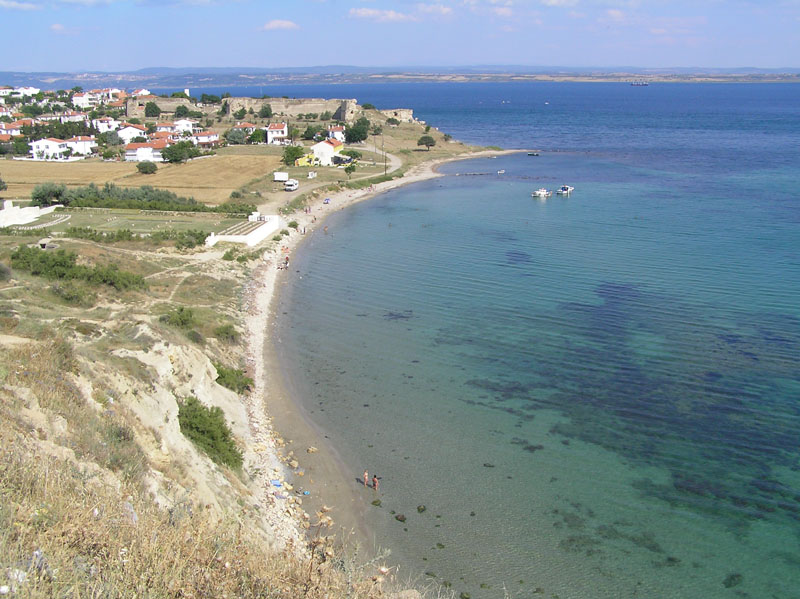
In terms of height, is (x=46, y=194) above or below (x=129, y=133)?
below

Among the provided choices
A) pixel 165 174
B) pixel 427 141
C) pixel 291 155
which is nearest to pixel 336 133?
pixel 427 141

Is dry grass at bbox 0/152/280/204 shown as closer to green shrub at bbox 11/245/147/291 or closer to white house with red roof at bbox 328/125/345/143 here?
white house with red roof at bbox 328/125/345/143

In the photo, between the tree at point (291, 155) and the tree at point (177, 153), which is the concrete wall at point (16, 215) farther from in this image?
the tree at point (291, 155)

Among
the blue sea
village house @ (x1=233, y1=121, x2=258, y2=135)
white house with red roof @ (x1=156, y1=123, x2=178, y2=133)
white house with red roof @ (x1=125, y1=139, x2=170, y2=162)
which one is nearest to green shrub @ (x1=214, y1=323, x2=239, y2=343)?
the blue sea

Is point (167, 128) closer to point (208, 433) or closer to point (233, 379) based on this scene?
point (233, 379)

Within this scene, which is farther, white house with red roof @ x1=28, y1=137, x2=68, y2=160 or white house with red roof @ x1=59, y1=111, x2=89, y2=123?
white house with red roof @ x1=59, y1=111, x2=89, y2=123

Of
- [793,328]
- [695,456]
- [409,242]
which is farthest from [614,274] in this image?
[695,456]

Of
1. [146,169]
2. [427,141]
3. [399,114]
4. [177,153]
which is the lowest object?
[146,169]
